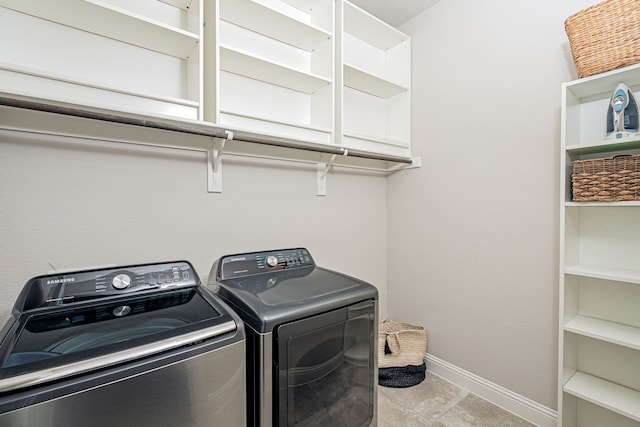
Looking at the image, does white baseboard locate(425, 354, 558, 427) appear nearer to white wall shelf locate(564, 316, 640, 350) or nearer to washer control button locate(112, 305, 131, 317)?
white wall shelf locate(564, 316, 640, 350)

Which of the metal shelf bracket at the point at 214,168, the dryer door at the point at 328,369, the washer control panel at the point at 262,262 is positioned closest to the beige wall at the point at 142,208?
the metal shelf bracket at the point at 214,168

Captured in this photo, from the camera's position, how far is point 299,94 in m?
2.03

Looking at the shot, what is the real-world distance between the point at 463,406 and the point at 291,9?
277cm

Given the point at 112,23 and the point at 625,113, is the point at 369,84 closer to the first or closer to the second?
the point at 625,113

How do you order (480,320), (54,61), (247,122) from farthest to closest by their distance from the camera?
(480,320), (247,122), (54,61)

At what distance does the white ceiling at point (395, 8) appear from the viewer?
2.13 m

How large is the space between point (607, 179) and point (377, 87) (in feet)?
4.98

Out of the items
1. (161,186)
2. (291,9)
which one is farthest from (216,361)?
(291,9)

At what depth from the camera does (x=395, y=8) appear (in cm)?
220

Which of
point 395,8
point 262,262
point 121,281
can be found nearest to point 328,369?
point 262,262

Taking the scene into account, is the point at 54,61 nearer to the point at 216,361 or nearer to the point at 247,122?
the point at 247,122

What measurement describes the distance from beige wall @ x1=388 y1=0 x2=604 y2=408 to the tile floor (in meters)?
0.17

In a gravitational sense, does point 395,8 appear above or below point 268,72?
above

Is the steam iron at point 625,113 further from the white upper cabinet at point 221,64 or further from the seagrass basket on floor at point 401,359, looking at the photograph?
the seagrass basket on floor at point 401,359
